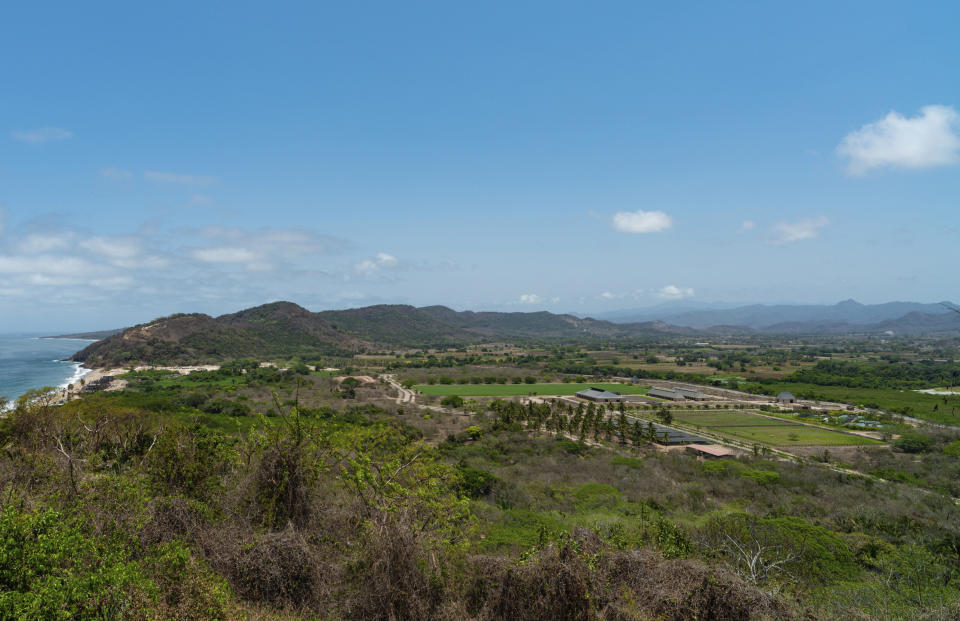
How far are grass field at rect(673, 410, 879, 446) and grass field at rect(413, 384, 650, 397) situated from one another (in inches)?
718

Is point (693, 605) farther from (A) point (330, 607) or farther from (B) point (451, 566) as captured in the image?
(A) point (330, 607)

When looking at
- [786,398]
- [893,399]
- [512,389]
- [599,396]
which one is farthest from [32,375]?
[893,399]

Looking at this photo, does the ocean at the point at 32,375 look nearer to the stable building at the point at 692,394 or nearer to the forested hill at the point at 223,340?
the forested hill at the point at 223,340

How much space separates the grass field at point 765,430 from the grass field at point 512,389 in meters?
18.2

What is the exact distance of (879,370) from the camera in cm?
8812

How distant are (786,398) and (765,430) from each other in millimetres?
23955

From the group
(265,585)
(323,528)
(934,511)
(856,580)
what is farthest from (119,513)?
(934,511)

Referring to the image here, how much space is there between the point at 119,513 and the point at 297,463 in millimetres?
3580

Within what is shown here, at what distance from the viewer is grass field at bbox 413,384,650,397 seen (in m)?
Answer: 66.3

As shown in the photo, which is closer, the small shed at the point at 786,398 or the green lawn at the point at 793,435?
the green lawn at the point at 793,435

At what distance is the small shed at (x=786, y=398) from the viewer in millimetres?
61875

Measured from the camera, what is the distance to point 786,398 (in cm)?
6266

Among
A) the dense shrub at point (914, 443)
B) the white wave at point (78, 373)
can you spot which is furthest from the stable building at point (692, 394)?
the white wave at point (78, 373)

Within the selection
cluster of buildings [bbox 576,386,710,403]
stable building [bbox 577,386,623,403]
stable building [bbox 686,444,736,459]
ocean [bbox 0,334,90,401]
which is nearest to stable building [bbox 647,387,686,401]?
cluster of buildings [bbox 576,386,710,403]
